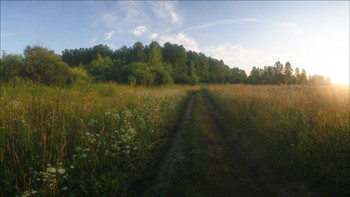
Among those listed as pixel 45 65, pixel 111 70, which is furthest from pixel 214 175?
pixel 111 70

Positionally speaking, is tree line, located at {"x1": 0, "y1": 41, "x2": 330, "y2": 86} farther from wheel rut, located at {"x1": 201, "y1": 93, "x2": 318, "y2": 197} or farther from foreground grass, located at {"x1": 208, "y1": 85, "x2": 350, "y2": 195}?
wheel rut, located at {"x1": 201, "y1": 93, "x2": 318, "y2": 197}

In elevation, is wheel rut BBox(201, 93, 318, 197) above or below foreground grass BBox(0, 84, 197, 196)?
below

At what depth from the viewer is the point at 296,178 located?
3453 millimetres

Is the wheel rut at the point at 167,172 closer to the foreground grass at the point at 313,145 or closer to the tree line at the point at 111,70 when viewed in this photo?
the foreground grass at the point at 313,145

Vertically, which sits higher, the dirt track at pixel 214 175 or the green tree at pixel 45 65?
the green tree at pixel 45 65

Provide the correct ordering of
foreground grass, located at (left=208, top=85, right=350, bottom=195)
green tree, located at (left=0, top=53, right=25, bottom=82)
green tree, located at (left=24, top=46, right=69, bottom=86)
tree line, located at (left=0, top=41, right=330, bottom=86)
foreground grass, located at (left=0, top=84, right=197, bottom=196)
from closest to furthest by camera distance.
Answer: foreground grass, located at (left=0, top=84, right=197, bottom=196)
foreground grass, located at (left=208, top=85, right=350, bottom=195)
tree line, located at (left=0, top=41, right=330, bottom=86)
green tree, located at (left=0, top=53, right=25, bottom=82)
green tree, located at (left=24, top=46, right=69, bottom=86)

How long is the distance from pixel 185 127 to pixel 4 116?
6140 millimetres

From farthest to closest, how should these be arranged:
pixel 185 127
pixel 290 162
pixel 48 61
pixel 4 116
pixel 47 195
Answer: pixel 48 61
pixel 185 127
pixel 4 116
pixel 290 162
pixel 47 195

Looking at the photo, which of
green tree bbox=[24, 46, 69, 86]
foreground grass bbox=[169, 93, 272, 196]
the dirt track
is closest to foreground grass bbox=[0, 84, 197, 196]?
the dirt track

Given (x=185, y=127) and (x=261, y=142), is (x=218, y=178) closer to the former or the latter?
(x=261, y=142)

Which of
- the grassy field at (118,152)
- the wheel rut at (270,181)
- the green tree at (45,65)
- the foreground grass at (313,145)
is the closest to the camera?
the grassy field at (118,152)

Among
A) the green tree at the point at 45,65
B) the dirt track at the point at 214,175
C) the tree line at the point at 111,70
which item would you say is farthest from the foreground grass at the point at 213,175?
the green tree at the point at 45,65

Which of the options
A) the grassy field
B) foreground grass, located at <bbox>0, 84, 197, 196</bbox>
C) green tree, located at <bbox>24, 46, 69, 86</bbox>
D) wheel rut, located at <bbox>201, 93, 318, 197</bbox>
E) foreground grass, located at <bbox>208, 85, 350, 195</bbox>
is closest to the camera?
foreground grass, located at <bbox>0, 84, 197, 196</bbox>

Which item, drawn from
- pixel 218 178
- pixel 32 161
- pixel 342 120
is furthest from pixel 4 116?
pixel 342 120
